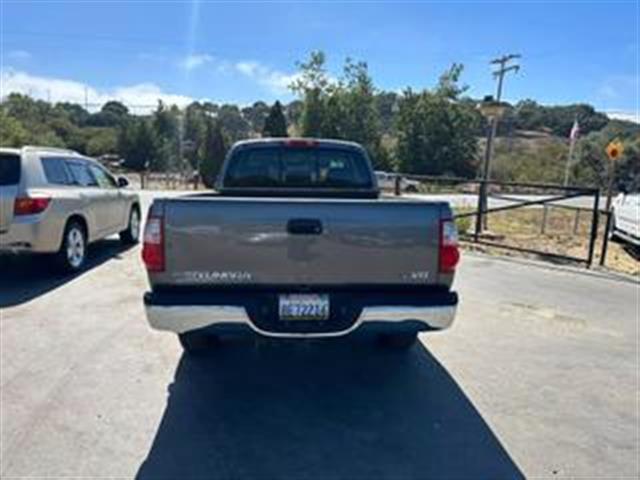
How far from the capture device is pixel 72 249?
321 inches

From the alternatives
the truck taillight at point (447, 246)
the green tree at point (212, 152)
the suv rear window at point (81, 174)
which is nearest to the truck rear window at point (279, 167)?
the truck taillight at point (447, 246)

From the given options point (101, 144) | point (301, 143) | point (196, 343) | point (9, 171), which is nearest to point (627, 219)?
point (301, 143)

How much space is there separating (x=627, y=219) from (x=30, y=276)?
469 inches

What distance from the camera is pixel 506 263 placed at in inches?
407

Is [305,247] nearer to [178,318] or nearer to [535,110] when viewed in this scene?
[178,318]

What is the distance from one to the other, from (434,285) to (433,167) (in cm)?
4963

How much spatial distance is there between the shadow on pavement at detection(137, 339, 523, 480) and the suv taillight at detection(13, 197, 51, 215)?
369cm

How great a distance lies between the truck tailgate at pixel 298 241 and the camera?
3.62 m

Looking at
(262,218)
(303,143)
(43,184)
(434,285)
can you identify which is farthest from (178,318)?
(43,184)

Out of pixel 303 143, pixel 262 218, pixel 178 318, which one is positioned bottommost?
pixel 178 318

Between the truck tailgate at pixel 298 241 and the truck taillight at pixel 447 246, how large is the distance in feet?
0.16

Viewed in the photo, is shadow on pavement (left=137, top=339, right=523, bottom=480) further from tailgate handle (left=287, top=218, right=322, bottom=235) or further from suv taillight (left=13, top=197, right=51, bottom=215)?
suv taillight (left=13, top=197, right=51, bottom=215)

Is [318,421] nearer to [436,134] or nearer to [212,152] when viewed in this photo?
[212,152]

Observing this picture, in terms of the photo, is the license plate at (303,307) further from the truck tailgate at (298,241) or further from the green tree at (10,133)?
the green tree at (10,133)
